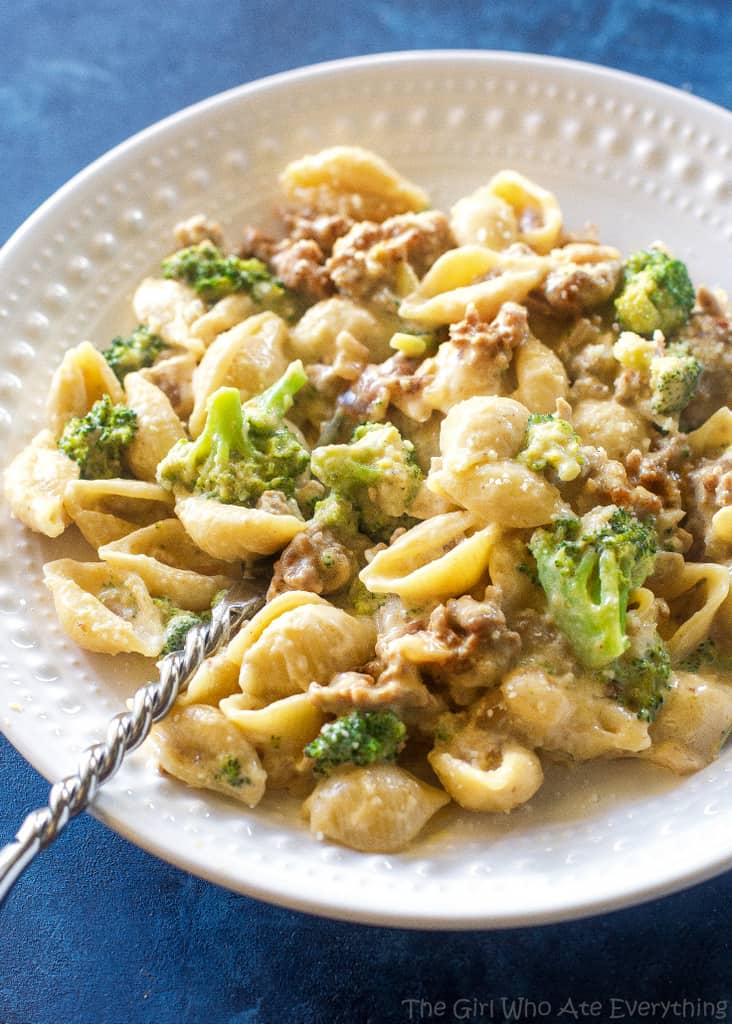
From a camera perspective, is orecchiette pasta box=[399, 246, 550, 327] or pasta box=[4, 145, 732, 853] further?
orecchiette pasta box=[399, 246, 550, 327]

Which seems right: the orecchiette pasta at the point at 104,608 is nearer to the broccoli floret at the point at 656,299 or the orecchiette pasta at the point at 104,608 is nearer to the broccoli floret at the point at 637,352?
the broccoli floret at the point at 637,352

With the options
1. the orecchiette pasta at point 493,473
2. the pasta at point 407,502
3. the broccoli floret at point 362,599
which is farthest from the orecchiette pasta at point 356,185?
the broccoli floret at point 362,599

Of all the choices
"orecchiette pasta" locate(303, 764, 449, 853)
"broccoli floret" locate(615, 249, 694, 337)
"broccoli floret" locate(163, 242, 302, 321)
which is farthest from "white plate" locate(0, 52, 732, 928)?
"broccoli floret" locate(615, 249, 694, 337)

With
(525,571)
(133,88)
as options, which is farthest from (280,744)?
(133,88)

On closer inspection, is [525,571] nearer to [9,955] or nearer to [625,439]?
[625,439]

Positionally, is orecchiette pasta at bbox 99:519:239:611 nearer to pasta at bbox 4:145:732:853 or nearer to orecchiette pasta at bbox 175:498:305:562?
pasta at bbox 4:145:732:853

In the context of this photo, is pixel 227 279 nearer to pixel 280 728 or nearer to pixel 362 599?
pixel 362 599

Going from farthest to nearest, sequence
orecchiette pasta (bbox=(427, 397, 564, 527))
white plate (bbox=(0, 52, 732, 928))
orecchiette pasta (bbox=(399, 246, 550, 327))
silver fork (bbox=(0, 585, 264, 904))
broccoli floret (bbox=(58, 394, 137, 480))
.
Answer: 1. orecchiette pasta (bbox=(399, 246, 550, 327))
2. broccoli floret (bbox=(58, 394, 137, 480))
3. orecchiette pasta (bbox=(427, 397, 564, 527))
4. white plate (bbox=(0, 52, 732, 928))
5. silver fork (bbox=(0, 585, 264, 904))
